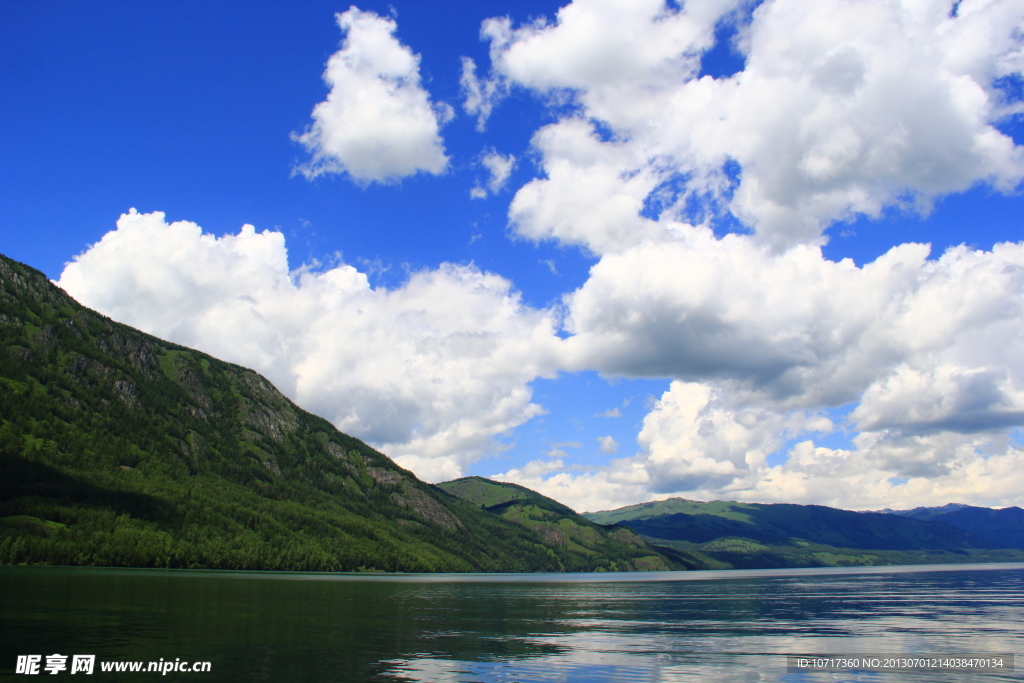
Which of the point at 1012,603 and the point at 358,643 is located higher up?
the point at 358,643

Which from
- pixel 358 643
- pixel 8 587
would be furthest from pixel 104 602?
pixel 358 643

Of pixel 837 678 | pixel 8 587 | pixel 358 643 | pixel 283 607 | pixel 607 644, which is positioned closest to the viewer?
pixel 837 678

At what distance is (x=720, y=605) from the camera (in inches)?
5148

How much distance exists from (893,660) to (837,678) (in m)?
12.7

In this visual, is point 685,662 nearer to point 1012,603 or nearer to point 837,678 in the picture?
point 837,678

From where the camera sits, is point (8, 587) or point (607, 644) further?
point (8, 587)

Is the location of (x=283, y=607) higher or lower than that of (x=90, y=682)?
lower

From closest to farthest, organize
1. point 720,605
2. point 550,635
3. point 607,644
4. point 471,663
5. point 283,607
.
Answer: point 471,663 → point 607,644 → point 550,635 → point 283,607 → point 720,605

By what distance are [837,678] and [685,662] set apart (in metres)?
12.3

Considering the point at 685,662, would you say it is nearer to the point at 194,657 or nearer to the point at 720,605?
the point at 194,657

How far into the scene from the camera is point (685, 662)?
174 ft

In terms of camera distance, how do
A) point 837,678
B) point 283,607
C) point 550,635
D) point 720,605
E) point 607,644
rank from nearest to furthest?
point 837,678
point 607,644
point 550,635
point 283,607
point 720,605

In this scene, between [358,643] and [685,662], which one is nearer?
[685,662]

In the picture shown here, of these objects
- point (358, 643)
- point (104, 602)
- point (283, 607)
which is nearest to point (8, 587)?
point (104, 602)
